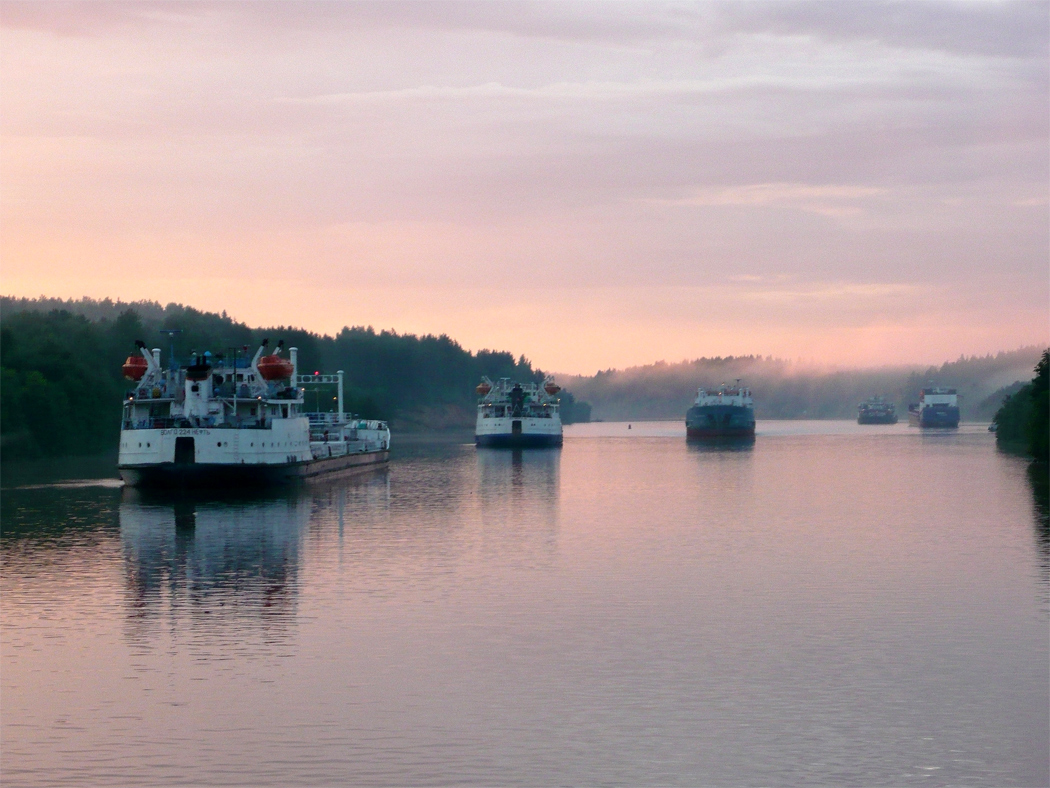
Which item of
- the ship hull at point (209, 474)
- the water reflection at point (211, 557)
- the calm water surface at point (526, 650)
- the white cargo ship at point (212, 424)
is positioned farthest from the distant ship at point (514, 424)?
the calm water surface at point (526, 650)

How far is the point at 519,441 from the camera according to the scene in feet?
631

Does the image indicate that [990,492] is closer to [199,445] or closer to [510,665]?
[199,445]

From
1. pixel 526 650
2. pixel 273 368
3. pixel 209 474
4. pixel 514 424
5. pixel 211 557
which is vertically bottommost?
pixel 526 650

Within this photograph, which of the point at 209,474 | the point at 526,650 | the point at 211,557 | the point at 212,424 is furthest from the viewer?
the point at 212,424

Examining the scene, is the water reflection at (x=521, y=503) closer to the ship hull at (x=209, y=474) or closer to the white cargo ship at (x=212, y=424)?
the ship hull at (x=209, y=474)

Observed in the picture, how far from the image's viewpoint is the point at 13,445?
150 m

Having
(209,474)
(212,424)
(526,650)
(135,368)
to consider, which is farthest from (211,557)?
(135,368)

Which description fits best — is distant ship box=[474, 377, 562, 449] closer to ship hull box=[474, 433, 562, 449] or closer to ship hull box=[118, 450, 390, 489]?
ship hull box=[474, 433, 562, 449]

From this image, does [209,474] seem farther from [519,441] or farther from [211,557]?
[519,441]

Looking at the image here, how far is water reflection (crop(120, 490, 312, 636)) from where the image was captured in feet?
148

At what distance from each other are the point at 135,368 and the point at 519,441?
95.9 metres

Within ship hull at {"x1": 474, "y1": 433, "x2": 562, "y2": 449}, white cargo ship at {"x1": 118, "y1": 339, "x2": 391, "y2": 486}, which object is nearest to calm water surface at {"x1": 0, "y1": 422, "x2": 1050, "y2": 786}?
white cargo ship at {"x1": 118, "y1": 339, "x2": 391, "y2": 486}

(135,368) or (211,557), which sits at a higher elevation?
(135,368)

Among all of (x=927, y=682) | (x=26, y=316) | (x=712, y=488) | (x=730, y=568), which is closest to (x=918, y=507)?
(x=712, y=488)
